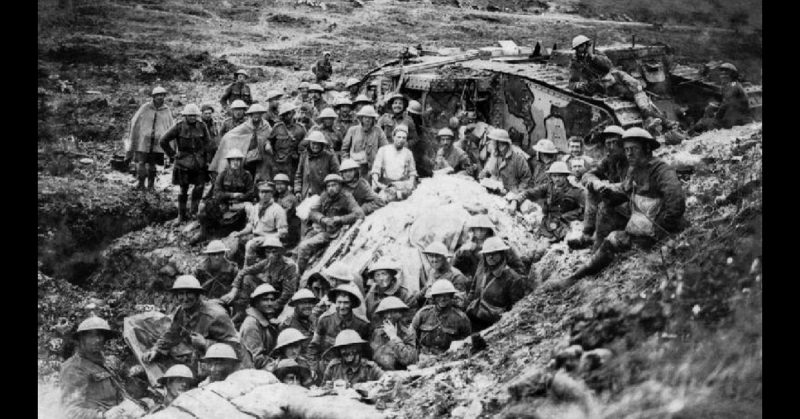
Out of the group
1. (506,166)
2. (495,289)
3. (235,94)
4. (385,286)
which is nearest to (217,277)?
(385,286)

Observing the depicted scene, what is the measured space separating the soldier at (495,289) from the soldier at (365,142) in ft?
8.47

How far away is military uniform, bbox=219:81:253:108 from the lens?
13.4 metres

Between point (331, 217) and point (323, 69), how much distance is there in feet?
10.8

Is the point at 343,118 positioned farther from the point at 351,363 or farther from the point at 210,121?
the point at 351,363

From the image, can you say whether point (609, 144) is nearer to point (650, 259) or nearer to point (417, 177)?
point (650, 259)

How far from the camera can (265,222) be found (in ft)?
38.9

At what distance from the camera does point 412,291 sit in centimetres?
1056

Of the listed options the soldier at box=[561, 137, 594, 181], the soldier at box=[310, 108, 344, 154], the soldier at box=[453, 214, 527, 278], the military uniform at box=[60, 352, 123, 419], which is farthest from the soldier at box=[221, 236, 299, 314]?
the soldier at box=[561, 137, 594, 181]

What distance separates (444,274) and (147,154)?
457 cm

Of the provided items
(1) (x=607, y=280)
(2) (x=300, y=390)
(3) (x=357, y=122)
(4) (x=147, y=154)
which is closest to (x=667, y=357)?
(1) (x=607, y=280)

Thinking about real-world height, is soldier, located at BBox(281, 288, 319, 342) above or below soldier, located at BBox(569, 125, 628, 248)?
below

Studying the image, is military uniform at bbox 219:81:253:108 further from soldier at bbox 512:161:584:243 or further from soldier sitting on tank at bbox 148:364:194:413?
soldier at bbox 512:161:584:243

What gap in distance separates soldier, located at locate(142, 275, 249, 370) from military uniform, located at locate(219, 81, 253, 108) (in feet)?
11.2

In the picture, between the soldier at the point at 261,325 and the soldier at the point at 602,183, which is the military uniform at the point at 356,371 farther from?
the soldier at the point at 602,183
